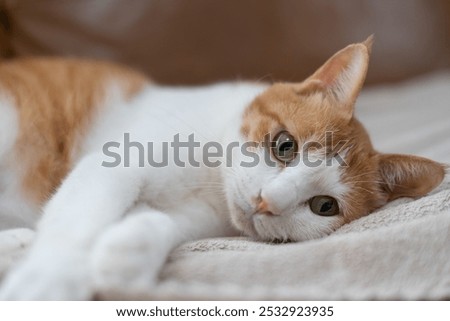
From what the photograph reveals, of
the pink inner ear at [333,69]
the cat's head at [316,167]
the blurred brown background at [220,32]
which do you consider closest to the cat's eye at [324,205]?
the cat's head at [316,167]

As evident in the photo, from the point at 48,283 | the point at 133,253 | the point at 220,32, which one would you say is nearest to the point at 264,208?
the point at 133,253

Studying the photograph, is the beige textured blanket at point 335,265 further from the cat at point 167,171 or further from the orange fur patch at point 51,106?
the orange fur patch at point 51,106

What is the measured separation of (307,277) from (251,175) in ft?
0.82

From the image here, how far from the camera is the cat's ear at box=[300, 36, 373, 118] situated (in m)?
1.11

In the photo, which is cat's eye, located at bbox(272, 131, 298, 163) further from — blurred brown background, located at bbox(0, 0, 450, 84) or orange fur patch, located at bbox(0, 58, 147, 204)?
blurred brown background, located at bbox(0, 0, 450, 84)

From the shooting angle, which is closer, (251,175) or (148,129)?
(251,175)

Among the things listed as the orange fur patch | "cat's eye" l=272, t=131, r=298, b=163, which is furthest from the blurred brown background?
"cat's eye" l=272, t=131, r=298, b=163

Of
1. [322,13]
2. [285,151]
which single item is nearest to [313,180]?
[285,151]

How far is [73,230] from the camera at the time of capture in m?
0.95

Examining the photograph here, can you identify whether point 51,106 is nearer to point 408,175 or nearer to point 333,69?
point 333,69

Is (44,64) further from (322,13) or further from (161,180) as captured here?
(322,13)

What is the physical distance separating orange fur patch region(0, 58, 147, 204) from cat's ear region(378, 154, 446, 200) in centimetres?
65

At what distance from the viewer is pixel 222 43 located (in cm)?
182

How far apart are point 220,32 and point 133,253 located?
110cm
